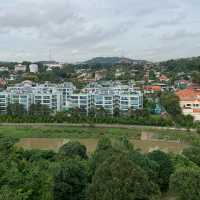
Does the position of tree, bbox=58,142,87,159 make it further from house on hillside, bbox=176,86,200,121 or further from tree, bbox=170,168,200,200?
house on hillside, bbox=176,86,200,121

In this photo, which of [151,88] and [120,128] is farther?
[151,88]

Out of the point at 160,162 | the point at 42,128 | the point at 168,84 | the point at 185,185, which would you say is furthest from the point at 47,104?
the point at 185,185

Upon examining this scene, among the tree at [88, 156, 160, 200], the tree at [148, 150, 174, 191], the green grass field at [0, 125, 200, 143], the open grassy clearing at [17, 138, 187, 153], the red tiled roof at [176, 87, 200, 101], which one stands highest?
the red tiled roof at [176, 87, 200, 101]

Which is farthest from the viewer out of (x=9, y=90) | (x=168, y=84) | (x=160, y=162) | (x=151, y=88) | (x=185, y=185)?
(x=168, y=84)

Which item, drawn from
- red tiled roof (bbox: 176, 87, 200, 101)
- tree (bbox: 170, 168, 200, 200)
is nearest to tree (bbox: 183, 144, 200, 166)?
tree (bbox: 170, 168, 200, 200)

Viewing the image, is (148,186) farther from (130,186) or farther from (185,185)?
(185,185)

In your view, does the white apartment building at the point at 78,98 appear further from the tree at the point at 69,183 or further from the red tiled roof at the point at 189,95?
the tree at the point at 69,183

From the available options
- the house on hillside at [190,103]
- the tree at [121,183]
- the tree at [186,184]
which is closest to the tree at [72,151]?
the tree at [186,184]
